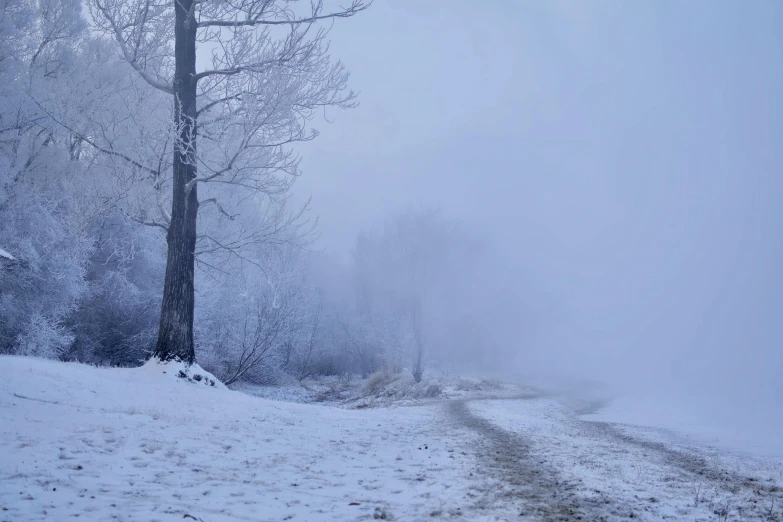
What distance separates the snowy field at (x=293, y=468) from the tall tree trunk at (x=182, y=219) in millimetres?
1744

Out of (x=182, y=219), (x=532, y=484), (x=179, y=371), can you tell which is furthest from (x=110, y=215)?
(x=532, y=484)

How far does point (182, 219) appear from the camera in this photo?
Result: 11055 millimetres

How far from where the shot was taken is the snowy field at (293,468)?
4059mm

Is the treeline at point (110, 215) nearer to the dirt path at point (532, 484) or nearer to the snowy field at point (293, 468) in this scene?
the snowy field at point (293, 468)

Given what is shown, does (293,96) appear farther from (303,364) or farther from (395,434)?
(303,364)

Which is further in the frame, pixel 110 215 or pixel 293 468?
pixel 110 215

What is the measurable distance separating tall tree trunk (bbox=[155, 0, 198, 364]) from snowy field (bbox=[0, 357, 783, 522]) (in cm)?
174

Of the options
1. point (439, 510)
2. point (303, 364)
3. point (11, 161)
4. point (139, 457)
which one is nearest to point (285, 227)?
point (139, 457)

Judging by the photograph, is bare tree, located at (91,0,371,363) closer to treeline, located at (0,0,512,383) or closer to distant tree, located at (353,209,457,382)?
treeline, located at (0,0,512,383)

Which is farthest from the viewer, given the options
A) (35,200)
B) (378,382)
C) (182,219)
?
(378,382)

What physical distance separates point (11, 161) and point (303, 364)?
23.1m

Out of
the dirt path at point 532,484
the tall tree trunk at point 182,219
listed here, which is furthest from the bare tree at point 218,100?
the dirt path at point 532,484

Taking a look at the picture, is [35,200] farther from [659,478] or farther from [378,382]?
[659,478]

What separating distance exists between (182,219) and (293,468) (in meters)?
7.35
